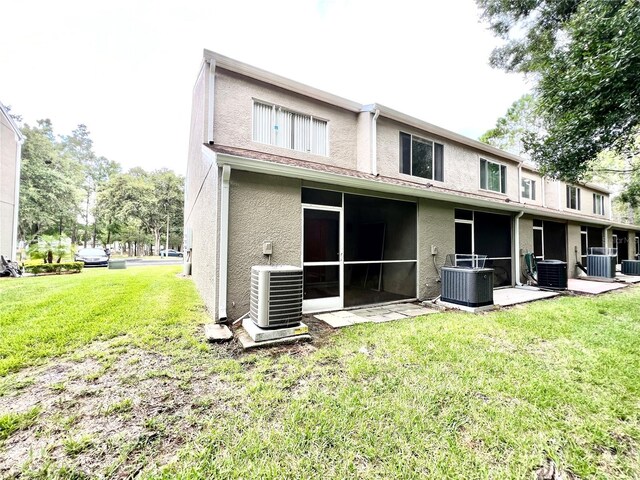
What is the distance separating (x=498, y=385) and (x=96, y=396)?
3858 mm

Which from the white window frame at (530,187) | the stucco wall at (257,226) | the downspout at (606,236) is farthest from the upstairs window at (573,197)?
the stucco wall at (257,226)

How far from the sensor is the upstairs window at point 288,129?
6423 mm

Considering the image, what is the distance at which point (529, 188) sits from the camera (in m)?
12.5

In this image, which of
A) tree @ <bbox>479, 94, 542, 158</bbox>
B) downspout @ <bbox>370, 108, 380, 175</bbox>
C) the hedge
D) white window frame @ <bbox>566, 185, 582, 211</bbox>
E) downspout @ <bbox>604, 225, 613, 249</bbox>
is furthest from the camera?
tree @ <bbox>479, 94, 542, 158</bbox>

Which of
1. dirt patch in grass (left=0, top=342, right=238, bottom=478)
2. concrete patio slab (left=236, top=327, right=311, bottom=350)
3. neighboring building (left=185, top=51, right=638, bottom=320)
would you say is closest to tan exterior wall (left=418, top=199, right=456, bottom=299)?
neighboring building (left=185, top=51, right=638, bottom=320)

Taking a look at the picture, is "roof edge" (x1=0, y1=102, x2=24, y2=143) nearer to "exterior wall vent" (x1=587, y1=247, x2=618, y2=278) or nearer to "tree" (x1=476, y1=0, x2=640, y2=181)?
"tree" (x1=476, y1=0, x2=640, y2=181)

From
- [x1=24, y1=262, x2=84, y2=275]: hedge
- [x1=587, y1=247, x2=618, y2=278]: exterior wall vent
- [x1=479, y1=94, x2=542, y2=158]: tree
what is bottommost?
[x1=24, y1=262, x2=84, y2=275]: hedge

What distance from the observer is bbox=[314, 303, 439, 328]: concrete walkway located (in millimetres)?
4852

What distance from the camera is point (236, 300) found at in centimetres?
448

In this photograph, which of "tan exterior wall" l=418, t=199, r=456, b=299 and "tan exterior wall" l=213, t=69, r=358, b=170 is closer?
"tan exterior wall" l=213, t=69, r=358, b=170

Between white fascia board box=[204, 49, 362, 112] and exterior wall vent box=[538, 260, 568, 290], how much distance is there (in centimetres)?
745

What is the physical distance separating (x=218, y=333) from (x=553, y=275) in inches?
376

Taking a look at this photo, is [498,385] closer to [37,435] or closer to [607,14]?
[37,435]

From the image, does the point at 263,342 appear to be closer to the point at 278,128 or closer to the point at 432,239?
the point at 432,239
